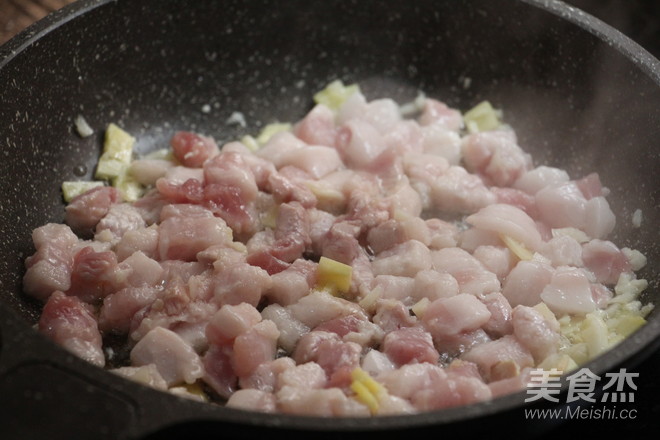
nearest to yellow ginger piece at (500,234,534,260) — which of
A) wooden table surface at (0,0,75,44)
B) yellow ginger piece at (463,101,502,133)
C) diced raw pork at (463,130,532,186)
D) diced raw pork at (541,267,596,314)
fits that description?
diced raw pork at (541,267,596,314)

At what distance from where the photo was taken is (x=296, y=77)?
3836 millimetres

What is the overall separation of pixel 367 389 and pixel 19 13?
108 inches

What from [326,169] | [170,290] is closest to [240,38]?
[326,169]

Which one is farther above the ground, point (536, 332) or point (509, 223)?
point (509, 223)

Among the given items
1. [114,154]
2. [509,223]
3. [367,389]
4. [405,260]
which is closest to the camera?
[367,389]

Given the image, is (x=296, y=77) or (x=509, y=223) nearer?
(x=509, y=223)

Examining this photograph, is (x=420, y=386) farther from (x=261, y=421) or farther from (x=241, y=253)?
(x=241, y=253)

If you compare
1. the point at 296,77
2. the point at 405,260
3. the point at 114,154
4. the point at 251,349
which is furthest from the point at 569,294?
the point at 114,154

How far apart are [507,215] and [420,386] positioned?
989 millimetres

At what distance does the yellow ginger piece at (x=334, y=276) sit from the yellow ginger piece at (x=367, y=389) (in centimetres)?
52

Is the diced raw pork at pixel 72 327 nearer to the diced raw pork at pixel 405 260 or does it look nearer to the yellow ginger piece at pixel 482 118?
the diced raw pork at pixel 405 260

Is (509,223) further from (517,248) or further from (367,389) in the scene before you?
(367,389)

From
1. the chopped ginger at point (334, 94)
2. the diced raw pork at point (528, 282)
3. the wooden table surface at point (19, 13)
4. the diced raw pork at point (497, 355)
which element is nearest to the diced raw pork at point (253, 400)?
the diced raw pork at point (497, 355)

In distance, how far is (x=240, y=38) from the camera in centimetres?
369
